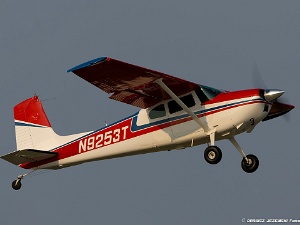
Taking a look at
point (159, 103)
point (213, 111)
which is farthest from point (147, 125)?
point (213, 111)

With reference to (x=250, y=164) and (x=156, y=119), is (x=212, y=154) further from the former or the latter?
(x=156, y=119)

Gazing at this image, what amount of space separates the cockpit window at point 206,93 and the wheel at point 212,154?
1238 millimetres

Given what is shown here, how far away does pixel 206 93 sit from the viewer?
1823 cm

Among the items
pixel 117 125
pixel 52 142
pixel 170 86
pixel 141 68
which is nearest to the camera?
pixel 141 68

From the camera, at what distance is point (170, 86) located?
59.8 feet

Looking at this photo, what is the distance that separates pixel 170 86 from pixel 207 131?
54.9 inches

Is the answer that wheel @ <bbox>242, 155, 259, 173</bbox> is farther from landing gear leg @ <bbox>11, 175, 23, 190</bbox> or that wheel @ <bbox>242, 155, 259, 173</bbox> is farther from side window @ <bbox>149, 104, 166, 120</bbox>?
landing gear leg @ <bbox>11, 175, 23, 190</bbox>

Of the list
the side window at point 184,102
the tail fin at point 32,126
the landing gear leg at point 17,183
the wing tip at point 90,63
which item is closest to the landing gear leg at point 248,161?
the side window at point 184,102

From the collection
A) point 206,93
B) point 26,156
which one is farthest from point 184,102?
point 26,156

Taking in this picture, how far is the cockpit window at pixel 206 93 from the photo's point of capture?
1819 centimetres

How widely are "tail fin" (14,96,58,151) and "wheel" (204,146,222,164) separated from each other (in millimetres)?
5186

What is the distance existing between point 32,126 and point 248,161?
21.2ft

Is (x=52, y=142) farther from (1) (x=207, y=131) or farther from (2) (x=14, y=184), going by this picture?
(1) (x=207, y=131)

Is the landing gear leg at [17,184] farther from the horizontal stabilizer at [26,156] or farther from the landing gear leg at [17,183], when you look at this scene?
the horizontal stabilizer at [26,156]
